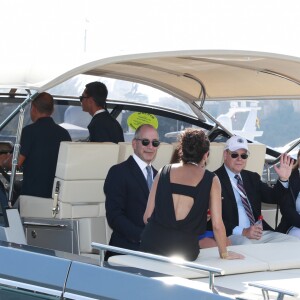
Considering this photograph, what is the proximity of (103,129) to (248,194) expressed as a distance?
1.30 metres

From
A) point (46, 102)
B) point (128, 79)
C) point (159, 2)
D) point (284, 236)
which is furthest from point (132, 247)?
point (159, 2)

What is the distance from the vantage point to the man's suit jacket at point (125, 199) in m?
5.75

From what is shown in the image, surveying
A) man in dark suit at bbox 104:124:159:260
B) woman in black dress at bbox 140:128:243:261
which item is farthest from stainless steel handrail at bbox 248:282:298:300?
man in dark suit at bbox 104:124:159:260

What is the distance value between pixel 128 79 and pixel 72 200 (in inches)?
64.5

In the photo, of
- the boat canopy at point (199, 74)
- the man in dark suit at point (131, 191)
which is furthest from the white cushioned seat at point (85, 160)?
the boat canopy at point (199, 74)

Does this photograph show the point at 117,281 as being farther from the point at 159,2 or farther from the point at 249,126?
the point at 249,126

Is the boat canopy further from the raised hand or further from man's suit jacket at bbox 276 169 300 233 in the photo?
man's suit jacket at bbox 276 169 300 233

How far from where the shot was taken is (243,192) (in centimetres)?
629

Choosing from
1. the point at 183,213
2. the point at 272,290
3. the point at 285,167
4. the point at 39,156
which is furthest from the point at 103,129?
the point at 272,290

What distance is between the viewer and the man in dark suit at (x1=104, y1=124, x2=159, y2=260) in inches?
226

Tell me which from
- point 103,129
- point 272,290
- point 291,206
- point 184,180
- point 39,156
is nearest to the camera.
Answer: point 272,290

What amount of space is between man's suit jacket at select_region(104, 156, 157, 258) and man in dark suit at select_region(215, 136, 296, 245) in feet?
1.94

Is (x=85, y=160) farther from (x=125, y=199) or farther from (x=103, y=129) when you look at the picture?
(x=103, y=129)

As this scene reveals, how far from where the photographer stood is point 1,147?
22.7 ft
